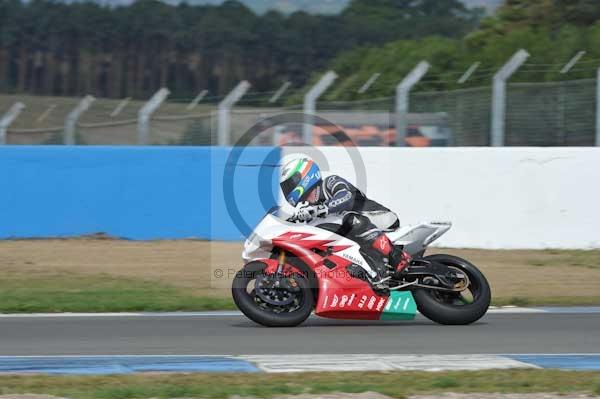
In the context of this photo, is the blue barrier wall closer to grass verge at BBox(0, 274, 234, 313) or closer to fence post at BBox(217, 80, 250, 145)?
fence post at BBox(217, 80, 250, 145)

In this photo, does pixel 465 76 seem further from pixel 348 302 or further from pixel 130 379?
pixel 130 379

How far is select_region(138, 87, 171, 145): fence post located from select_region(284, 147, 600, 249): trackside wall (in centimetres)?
345

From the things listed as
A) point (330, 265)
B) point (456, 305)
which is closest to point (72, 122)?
point (330, 265)

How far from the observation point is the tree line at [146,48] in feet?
192

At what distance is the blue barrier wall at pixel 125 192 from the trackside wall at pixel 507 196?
147 cm

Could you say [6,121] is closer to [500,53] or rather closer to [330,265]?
[330,265]

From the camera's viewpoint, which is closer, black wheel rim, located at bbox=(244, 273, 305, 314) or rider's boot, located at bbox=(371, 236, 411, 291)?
black wheel rim, located at bbox=(244, 273, 305, 314)

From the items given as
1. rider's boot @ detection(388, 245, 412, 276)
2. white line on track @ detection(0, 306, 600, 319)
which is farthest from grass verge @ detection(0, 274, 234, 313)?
rider's boot @ detection(388, 245, 412, 276)

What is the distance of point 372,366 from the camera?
8352 mm

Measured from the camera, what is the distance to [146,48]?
60.5 m

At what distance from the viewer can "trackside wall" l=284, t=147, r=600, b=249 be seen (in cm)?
1638

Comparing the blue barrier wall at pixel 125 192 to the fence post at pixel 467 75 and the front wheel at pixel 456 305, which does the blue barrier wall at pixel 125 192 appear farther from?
the front wheel at pixel 456 305

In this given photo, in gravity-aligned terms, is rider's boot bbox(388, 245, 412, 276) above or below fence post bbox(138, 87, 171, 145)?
below

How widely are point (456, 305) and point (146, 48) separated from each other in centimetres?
5188
